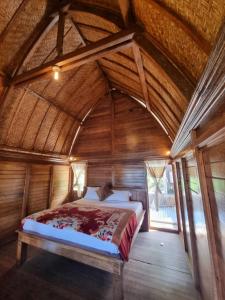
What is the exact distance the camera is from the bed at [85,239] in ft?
6.55

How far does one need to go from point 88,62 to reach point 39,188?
3.81 metres

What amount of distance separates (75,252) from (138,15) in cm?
339

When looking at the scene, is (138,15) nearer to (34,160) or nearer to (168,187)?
(34,160)

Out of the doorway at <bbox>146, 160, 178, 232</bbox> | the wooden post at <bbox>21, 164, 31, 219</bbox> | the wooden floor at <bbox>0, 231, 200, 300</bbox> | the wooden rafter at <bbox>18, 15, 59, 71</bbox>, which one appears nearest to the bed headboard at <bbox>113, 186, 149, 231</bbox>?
the doorway at <bbox>146, 160, 178, 232</bbox>

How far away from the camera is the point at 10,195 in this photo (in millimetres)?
3588

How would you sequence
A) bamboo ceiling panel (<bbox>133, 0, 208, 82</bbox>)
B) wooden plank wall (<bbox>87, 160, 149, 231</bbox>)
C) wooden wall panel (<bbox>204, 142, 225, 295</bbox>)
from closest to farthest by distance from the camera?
wooden wall panel (<bbox>204, 142, 225, 295</bbox>) < bamboo ceiling panel (<bbox>133, 0, 208, 82</bbox>) < wooden plank wall (<bbox>87, 160, 149, 231</bbox>)

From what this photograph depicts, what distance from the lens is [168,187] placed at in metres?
7.52

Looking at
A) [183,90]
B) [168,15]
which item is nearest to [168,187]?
[183,90]

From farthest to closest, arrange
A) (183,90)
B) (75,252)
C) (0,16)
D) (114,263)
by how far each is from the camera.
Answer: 1. (0,16)
2. (75,252)
3. (114,263)
4. (183,90)

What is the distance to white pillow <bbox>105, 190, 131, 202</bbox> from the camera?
13.8ft

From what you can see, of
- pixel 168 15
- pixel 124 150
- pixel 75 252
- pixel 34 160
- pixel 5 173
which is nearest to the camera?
pixel 168 15

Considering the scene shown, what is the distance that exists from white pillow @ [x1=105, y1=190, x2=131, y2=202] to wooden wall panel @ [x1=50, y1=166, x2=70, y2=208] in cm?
190

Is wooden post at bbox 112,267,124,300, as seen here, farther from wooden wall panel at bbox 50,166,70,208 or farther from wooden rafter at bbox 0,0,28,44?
wooden rafter at bbox 0,0,28,44

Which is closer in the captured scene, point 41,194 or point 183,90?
point 183,90
